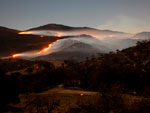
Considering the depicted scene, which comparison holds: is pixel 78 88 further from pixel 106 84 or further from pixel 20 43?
pixel 20 43

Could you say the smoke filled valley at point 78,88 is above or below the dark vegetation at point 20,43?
below

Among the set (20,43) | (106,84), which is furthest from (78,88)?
(20,43)

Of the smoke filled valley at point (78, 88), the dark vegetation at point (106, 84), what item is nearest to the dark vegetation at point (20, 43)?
the smoke filled valley at point (78, 88)

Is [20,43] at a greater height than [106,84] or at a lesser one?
greater

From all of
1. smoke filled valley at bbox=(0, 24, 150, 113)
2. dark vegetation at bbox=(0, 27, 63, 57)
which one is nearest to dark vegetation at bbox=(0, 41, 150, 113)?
smoke filled valley at bbox=(0, 24, 150, 113)

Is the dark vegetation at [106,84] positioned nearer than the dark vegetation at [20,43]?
Yes

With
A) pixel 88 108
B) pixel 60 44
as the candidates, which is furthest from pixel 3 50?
pixel 88 108

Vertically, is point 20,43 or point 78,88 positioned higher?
point 20,43

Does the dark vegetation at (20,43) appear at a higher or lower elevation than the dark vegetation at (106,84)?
higher

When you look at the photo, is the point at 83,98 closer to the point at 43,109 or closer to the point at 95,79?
the point at 43,109

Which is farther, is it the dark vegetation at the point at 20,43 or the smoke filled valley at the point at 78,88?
the dark vegetation at the point at 20,43

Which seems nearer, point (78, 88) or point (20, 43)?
point (78, 88)

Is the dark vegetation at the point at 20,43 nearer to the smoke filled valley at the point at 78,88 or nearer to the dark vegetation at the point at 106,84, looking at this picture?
the smoke filled valley at the point at 78,88

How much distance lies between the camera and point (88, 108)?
1628cm
